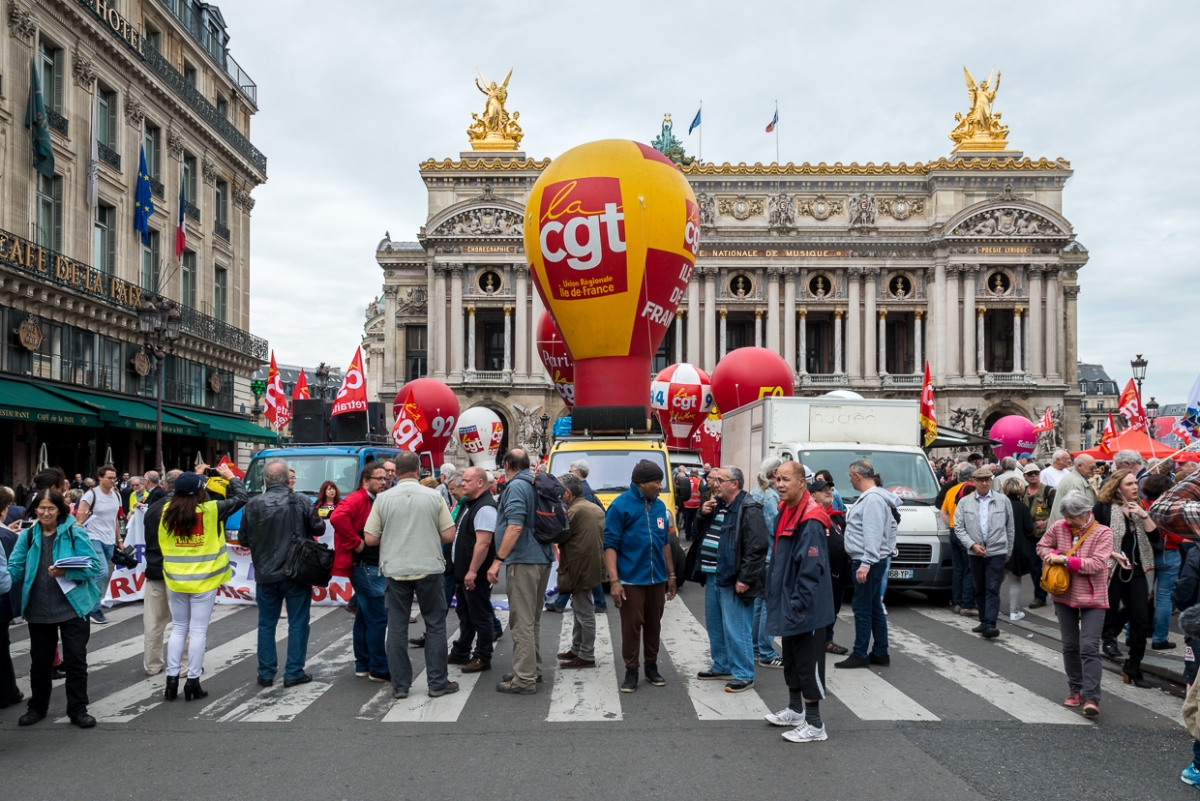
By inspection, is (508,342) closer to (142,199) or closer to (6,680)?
(142,199)

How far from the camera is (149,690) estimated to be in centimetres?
848

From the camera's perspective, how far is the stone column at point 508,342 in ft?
195

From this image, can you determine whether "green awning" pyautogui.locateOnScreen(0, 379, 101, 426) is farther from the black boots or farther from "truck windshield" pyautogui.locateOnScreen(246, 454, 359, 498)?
the black boots

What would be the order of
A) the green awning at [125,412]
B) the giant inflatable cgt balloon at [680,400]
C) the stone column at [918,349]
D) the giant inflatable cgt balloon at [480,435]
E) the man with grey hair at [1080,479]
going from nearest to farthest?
1. the man with grey hair at [1080,479]
2. the green awning at [125,412]
3. the giant inflatable cgt balloon at [680,400]
4. the giant inflatable cgt balloon at [480,435]
5. the stone column at [918,349]

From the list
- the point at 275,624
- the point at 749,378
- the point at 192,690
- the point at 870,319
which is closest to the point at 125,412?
the point at 749,378

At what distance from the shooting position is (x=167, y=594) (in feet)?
29.3

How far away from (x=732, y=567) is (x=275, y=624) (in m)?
4.03

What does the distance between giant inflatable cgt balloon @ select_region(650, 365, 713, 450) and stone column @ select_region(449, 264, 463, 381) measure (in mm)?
26979

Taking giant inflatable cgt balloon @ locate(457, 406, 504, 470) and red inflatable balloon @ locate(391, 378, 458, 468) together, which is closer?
red inflatable balloon @ locate(391, 378, 458, 468)

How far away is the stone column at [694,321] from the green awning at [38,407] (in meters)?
39.7

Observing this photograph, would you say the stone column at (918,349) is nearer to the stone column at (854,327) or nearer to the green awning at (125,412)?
the stone column at (854,327)

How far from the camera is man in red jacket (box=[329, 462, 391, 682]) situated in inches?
340

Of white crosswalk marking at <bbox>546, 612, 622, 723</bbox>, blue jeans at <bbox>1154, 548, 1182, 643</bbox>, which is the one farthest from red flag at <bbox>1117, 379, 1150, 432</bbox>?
white crosswalk marking at <bbox>546, 612, 622, 723</bbox>

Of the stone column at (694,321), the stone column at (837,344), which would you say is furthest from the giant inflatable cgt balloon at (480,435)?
the stone column at (837,344)
